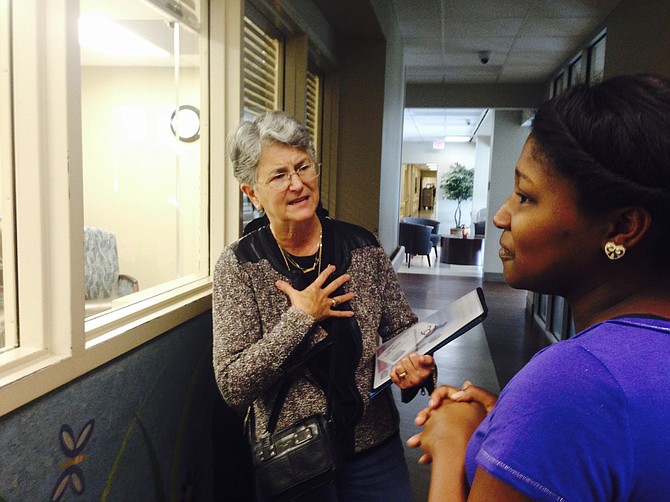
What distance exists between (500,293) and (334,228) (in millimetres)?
7391

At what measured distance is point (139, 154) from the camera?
3.04 m

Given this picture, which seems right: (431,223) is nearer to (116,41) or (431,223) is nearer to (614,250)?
(116,41)

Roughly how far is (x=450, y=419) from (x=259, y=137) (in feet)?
3.18

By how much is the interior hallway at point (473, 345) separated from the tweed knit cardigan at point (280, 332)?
1519 millimetres

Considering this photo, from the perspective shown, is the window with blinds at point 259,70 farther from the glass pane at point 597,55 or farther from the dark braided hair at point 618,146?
the glass pane at point 597,55

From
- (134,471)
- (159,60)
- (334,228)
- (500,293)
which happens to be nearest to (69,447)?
(134,471)

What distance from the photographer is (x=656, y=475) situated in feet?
1.75

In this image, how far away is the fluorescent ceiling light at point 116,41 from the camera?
2.56 metres

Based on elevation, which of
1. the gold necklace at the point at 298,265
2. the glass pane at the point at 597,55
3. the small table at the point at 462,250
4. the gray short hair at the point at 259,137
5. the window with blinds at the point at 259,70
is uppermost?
the glass pane at the point at 597,55

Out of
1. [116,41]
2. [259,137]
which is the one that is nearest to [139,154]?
[116,41]

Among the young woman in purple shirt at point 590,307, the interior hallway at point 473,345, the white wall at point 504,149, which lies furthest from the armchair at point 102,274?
the white wall at point 504,149

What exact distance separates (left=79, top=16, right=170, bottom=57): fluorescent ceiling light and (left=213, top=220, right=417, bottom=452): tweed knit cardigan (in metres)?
1.48

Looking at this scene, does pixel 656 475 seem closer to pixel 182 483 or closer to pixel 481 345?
pixel 182 483

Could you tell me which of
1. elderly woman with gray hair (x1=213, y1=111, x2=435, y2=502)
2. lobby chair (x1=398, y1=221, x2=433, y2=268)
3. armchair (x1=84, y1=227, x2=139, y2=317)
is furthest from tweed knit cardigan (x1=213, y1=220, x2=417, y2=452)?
lobby chair (x1=398, y1=221, x2=433, y2=268)
